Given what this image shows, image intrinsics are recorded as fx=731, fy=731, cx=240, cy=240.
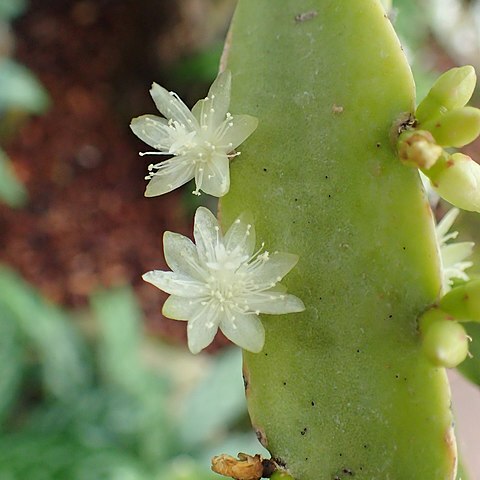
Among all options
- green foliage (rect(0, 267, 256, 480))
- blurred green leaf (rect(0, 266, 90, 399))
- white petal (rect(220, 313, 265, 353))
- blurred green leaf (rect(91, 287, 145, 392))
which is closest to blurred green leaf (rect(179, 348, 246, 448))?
green foliage (rect(0, 267, 256, 480))

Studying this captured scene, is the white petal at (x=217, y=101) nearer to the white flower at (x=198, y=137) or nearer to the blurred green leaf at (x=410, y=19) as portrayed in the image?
the white flower at (x=198, y=137)

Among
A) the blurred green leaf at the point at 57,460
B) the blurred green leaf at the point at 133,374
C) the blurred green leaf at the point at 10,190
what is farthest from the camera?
the blurred green leaf at the point at 10,190

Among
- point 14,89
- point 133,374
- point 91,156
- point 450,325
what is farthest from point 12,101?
point 450,325

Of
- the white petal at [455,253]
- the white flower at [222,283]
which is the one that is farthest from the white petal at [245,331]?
the white petal at [455,253]

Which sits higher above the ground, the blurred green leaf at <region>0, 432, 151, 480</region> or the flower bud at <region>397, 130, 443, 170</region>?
the flower bud at <region>397, 130, 443, 170</region>

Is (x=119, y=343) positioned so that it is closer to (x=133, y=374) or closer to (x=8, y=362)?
(x=133, y=374)

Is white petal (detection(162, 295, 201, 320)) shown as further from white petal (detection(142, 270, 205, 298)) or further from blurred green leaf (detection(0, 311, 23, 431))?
blurred green leaf (detection(0, 311, 23, 431))

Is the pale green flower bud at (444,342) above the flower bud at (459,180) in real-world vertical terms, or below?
below
